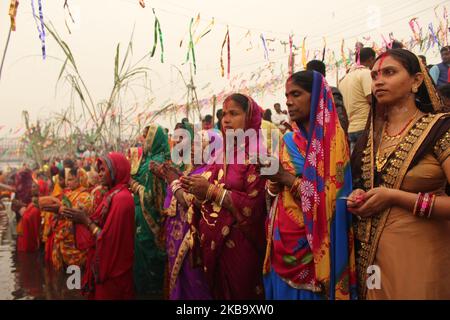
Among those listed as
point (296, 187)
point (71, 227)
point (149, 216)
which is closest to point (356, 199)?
point (296, 187)

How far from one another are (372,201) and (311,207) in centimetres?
37

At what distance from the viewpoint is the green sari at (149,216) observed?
442 cm

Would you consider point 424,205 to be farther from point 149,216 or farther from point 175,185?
point 149,216

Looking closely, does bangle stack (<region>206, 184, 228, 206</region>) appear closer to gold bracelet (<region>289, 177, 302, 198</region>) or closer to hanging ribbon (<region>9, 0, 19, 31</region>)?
gold bracelet (<region>289, 177, 302, 198</region>)

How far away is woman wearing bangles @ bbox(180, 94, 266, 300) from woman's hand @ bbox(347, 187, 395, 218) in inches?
37.8

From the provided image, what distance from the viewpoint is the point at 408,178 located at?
2.02 m

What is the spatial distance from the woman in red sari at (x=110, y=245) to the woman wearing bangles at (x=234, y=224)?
83 cm

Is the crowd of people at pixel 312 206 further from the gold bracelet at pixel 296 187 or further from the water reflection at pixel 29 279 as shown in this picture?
the water reflection at pixel 29 279

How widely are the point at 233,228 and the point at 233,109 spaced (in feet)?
2.71

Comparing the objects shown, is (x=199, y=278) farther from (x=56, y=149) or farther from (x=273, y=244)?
(x=56, y=149)

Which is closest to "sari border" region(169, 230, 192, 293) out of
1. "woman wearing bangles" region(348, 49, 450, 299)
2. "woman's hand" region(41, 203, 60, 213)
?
"woman's hand" region(41, 203, 60, 213)

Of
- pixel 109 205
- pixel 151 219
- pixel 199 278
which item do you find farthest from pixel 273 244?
pixel 151 219

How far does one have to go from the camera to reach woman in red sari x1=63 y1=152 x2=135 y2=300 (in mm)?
3494

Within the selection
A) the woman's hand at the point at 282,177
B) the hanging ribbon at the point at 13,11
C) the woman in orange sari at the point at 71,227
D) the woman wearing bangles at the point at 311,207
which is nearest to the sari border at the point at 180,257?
the woman wearing bangles at the point at 311,207
